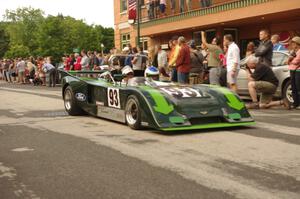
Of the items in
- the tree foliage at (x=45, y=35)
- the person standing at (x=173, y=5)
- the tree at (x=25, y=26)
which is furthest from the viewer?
the tree at (x=25, y=26)

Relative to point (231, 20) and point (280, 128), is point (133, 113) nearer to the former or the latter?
point (280, 128)

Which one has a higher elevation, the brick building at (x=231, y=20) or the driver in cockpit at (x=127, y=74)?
the brick building at (x=231, y=20)

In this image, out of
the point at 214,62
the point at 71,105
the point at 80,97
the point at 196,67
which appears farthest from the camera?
the point at 196,67

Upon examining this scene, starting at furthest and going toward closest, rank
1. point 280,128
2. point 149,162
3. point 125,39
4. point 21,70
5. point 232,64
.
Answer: point 125,39 → point 21,70 → point 232,64 → point 280,128 → point 149,162

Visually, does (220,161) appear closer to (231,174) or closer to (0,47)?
(231,174)

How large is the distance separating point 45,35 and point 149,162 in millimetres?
69982

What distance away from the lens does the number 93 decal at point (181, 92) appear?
812cm

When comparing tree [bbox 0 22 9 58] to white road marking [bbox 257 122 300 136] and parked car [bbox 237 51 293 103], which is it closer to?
parked car [bbox 237 51 293 103]

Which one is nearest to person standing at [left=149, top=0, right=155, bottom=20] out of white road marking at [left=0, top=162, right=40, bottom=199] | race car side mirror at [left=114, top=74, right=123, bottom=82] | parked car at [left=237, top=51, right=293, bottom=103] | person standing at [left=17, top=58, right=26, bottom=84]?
person standing at [left=17, top=58, right=26, bottom=84]

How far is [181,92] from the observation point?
8.23 meters

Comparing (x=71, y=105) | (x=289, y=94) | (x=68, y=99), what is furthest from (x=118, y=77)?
(x=289, y=94)

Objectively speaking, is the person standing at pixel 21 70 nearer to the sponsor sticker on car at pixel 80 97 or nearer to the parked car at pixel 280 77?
the parked car at pixel 280 77

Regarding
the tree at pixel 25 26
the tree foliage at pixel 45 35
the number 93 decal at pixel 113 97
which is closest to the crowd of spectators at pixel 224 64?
the number 93 decal at pixel 113 97

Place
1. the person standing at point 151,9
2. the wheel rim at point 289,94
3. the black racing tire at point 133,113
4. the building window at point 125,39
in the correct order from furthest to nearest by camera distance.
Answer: the building window at point 125,39, the person standing at point 151,9, the wheel rim at point 289,94, the black racing tire at point 133,113
